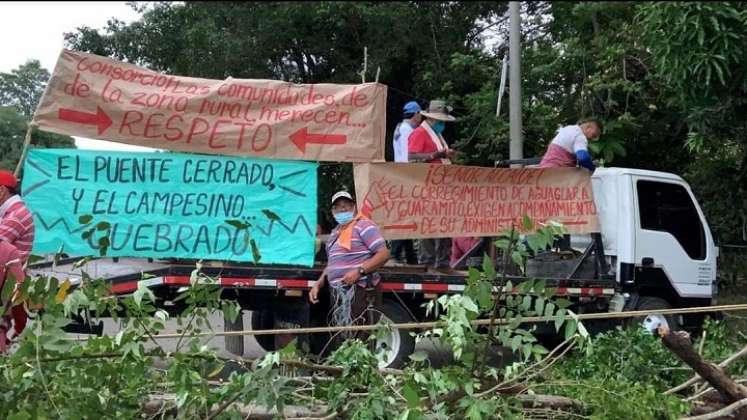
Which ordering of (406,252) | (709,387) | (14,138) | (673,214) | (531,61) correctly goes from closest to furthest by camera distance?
(709,387) → (14,138) → (406,252) → (673,214) → (531,61)

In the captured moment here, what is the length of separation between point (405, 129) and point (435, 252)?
4.19ft

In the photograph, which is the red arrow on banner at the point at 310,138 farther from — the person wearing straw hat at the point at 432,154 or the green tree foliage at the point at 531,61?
the green tree foliage at the point at 531,61

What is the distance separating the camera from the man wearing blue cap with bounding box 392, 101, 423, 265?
792cm

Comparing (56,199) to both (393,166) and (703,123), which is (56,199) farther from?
(703,123)

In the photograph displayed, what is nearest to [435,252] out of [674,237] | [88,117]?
[674,237]

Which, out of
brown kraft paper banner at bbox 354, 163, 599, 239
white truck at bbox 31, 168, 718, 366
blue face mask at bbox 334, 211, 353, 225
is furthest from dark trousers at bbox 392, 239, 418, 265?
blue face mask at bbox 334, 211, 353, 225

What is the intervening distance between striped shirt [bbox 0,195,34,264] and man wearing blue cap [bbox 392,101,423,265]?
149 inches

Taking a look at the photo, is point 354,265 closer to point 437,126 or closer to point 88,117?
point 88,117

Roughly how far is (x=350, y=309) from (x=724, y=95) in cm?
482

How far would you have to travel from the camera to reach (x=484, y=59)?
13758mm

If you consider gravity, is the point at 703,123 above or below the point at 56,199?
above

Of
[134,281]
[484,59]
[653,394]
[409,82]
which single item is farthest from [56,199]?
[409,82]

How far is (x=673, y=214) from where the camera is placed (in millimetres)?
8406

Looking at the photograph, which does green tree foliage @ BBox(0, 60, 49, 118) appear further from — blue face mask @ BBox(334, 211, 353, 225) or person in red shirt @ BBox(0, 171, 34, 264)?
blue face mask @ BBox(334, 211, 353, 225)
